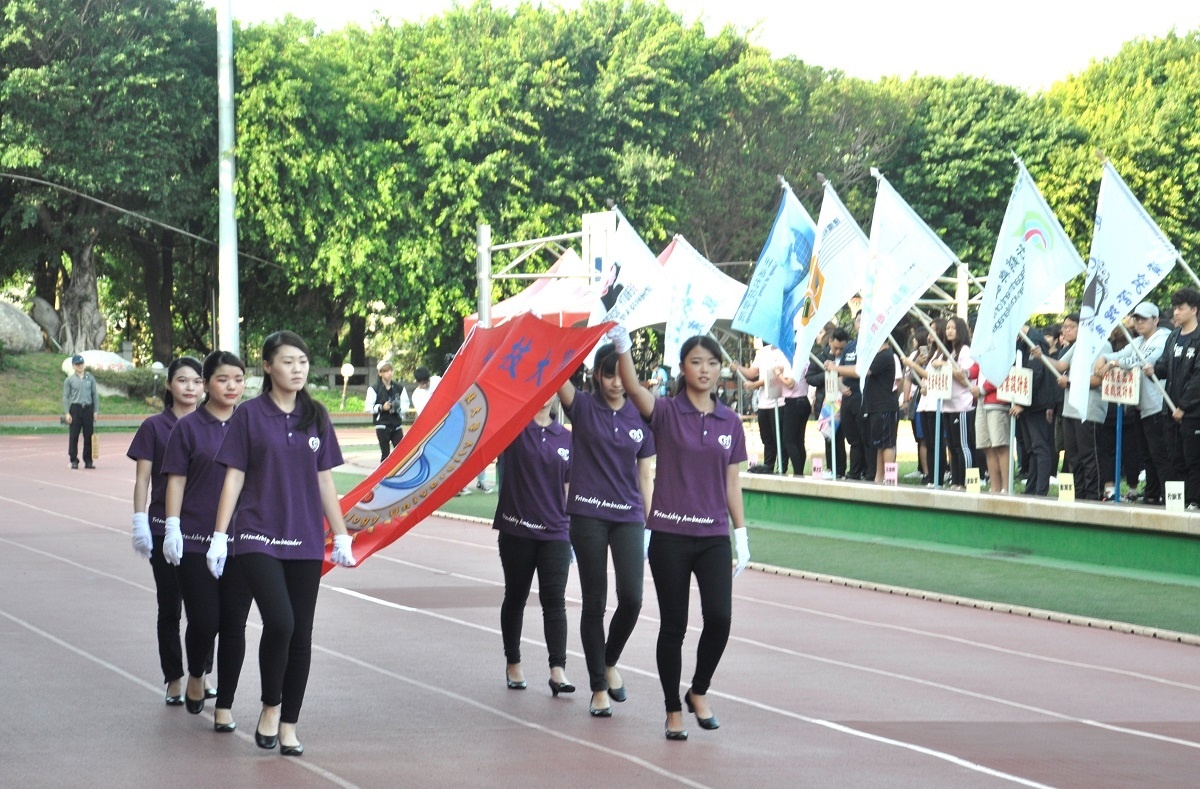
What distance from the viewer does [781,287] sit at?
1888 centimetres

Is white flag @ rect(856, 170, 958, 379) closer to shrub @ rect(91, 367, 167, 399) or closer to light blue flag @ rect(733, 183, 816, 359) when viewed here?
light blue flag @ rect(733, 183, 816, 359)

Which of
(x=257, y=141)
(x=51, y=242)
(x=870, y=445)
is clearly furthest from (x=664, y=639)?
(x=51, y=242)

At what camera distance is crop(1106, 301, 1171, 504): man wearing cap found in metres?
14.9

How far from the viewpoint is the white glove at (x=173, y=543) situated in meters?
8.00

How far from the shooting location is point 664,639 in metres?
7.86

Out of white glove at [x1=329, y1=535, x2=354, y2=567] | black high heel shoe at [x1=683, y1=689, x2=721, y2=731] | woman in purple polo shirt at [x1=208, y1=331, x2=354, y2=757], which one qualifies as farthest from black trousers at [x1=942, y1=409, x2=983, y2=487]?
woman in purple polo shirt at [x1=208, y1=331, x2=354, y2=757]

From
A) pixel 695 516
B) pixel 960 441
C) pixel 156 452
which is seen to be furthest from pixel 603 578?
pixel 960 441

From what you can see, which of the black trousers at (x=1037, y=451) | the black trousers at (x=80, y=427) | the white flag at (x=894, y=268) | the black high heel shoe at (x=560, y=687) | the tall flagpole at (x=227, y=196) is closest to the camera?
the black high heel shoe at (x=560, y=687)

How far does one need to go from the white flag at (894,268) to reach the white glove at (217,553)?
1055cm

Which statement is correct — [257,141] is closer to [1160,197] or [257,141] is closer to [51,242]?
[51,242]

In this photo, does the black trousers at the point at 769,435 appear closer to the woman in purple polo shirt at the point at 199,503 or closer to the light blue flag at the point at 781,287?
the light blue flag at the point at 781,287

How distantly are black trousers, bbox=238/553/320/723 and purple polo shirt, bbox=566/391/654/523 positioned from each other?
1520 millimetres

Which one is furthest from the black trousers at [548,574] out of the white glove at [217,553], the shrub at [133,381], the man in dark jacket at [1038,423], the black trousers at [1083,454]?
the shrub at [133,381]

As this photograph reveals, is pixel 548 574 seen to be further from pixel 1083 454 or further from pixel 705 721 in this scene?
pixel 1083 454
